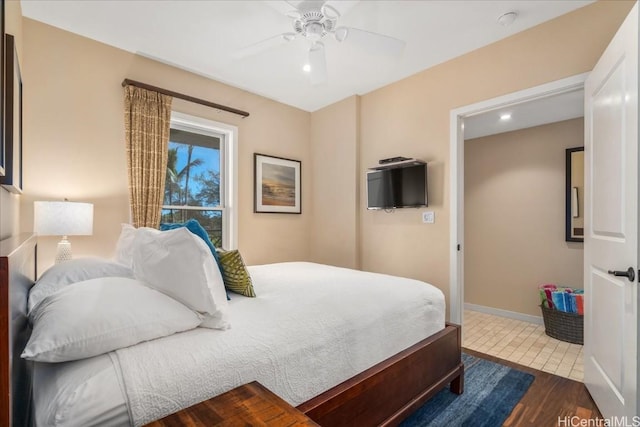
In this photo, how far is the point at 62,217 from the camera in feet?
6.94

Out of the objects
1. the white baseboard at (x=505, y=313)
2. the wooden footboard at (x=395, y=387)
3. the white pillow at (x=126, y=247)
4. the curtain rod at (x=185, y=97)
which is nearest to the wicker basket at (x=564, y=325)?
the white baseboard at (x=505, y=313)

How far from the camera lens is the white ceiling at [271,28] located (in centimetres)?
219

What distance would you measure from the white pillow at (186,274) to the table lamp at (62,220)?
1255 millimetres

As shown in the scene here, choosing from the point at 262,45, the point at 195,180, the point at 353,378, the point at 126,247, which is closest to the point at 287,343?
the point at 353,378

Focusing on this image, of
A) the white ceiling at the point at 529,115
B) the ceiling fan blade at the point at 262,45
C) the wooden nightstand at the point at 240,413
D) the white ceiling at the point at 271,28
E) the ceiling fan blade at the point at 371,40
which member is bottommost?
the wooden nightstand at the point at 240,413

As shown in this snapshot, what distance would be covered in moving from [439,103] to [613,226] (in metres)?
1.80

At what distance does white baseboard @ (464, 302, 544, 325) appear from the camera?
3.67 metres

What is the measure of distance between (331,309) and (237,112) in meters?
2.66

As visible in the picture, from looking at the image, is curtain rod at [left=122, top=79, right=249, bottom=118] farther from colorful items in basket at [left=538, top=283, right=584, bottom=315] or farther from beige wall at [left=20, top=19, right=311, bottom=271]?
colorful items in basket at [left=538, top=283, right=584, bottom=315]

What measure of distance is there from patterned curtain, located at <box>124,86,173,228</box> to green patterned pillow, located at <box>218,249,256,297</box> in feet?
4.69

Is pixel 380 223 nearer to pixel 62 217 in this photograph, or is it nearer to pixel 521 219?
pixel 521 219

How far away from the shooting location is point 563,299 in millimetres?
3168

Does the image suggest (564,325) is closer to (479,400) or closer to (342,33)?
(479,400)

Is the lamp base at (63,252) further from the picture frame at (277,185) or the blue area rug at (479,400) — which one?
the blue area rug at (479,400)
